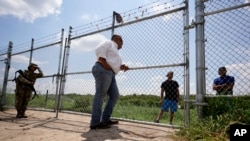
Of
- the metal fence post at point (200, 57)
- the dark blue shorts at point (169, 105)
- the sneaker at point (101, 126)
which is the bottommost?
the sneaker at point (101, 126)

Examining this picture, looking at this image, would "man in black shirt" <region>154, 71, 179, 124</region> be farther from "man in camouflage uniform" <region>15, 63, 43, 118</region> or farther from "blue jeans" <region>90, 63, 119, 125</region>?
"man in camouflage uniform" <region>15, 63, 43, 118</region>

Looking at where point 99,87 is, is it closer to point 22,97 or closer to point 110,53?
point 110,53

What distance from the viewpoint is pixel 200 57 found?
3.78 meters

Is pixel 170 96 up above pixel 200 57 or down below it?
below

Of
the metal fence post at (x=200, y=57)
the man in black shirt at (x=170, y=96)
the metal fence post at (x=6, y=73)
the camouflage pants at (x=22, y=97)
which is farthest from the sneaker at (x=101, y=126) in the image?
the metal fence post at (x=6, y=73)

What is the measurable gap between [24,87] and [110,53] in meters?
3.62

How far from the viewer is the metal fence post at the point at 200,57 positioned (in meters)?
3.70

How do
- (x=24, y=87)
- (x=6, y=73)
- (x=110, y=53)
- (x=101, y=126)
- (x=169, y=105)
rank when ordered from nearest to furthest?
(x=101, y=126) → (x=110, y=53) → (x=169, y=105) → (x=24, y=87) → (x=6, y=73)

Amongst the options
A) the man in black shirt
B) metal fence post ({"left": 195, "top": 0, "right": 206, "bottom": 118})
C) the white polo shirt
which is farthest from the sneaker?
the man in black shirt

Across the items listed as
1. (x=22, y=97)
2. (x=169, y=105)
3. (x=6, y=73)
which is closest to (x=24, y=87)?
(x=22, y=97)

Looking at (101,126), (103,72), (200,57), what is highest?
(200,57)

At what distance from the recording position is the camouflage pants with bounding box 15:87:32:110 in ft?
21.7

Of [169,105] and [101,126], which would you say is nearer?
[101,126]

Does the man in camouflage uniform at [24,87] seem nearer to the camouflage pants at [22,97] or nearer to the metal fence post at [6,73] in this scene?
the camouflage pants at [22,97]
